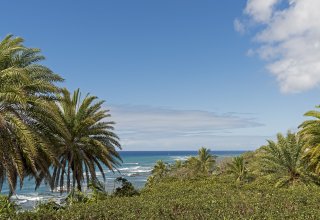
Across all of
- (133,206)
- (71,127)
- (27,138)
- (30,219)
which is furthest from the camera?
(71,127)

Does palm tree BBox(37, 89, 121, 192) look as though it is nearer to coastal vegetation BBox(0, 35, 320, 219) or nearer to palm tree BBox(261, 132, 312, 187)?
coastal vegetation BBox(0, 35, 320, 219)

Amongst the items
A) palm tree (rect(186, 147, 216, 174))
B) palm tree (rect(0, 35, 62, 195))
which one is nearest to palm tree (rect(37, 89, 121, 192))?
palm tree (rect(0, 35, 62, 195))

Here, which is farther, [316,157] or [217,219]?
[316,157]

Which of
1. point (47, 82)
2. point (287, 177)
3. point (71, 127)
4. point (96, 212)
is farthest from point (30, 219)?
point (287, 177)

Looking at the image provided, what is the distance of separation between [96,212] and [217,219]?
11.3 ft

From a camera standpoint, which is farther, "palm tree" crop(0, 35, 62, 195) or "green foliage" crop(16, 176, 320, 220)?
"palm tree" crop(0, 35, 62, 195)

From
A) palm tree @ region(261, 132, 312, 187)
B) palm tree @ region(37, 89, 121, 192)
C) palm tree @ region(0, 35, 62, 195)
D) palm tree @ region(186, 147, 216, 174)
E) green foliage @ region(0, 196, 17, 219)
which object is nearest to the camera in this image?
green foliage @ region(0, 196, 17, 219)

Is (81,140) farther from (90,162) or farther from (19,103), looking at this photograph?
(19,103)

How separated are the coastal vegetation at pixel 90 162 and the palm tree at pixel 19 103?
0.04 m

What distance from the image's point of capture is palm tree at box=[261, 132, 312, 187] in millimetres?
26656

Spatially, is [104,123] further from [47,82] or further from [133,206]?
[133,206]

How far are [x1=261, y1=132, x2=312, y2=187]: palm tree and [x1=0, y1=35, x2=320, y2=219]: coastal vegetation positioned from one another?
0.23 ft

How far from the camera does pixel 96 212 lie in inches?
416

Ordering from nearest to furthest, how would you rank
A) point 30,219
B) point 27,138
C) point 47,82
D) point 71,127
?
point 30,219 < point 27,138 < point 47,82 < point 71,127
